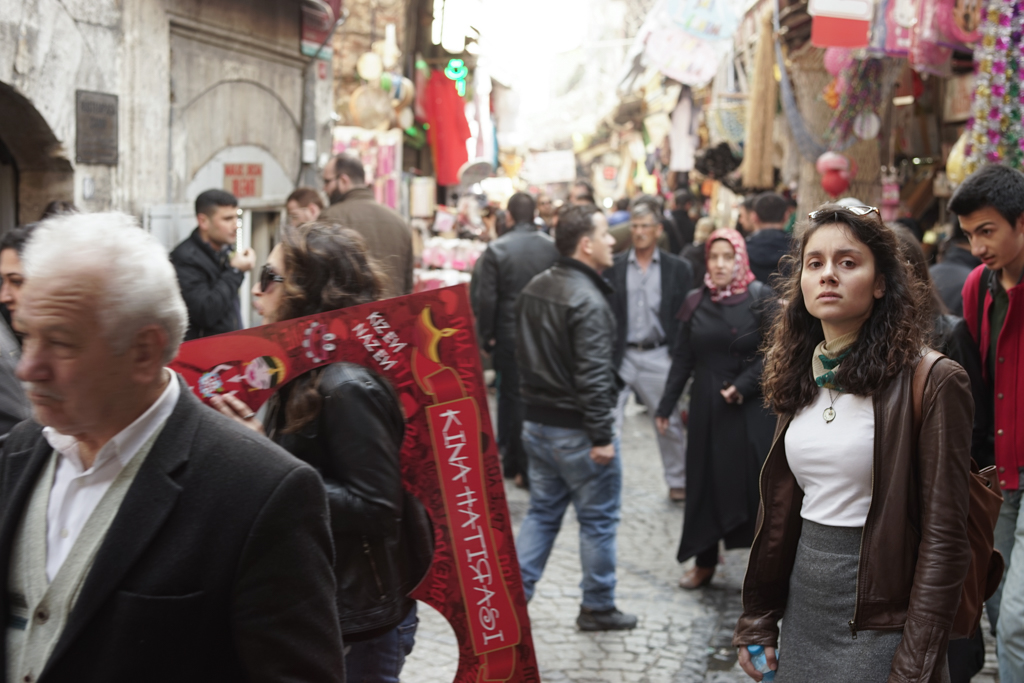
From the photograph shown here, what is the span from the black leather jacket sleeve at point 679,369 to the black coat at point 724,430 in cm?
13

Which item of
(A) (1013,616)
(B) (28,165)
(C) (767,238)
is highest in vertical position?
(B) (28,165)

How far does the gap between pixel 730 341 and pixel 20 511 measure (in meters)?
4.59

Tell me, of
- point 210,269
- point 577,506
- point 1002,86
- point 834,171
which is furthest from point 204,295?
point 834,171

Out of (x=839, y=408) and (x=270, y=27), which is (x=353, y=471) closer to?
(x=839, y=408)

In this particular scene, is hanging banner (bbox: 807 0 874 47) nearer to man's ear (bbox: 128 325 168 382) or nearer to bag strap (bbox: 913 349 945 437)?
bag strap (bbox: 913 349 945 437)

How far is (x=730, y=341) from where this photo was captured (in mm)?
5832

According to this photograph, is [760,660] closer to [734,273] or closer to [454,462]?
[454,462]

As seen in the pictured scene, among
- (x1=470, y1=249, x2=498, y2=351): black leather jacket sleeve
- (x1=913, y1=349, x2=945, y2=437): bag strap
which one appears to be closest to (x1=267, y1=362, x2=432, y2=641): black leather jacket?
(x1=913, y1=349, x2=945, y2=437): bag strap

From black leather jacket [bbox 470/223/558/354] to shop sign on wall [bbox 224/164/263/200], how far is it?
80.4 inches

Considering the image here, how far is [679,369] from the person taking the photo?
624 cm

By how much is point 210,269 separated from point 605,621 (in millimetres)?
3044

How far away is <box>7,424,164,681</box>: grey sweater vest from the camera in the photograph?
167cm

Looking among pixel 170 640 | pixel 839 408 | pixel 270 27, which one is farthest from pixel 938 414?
pixel 270 27

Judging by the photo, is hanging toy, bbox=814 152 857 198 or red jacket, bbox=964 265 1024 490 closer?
red jacket, bbox=964 265 1024 490
